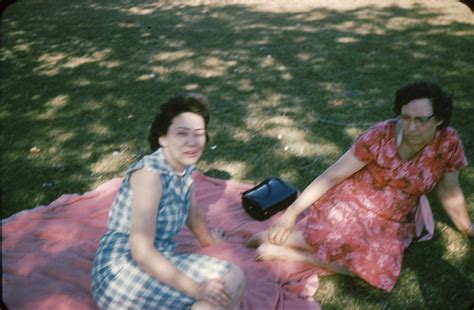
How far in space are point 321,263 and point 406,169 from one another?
0.87 metres

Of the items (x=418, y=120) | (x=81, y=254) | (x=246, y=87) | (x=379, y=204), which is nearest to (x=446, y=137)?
(x=418, y=120)

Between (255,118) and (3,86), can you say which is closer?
(255,118)

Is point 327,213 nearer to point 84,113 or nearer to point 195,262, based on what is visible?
point 195,262

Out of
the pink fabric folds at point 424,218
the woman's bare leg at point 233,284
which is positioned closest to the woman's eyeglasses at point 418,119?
the pink fabric folds at point 424,218

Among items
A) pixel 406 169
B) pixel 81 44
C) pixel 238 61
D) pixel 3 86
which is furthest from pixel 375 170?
pixel 81 44

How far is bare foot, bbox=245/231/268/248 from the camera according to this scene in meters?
3.12

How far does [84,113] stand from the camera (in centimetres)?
540

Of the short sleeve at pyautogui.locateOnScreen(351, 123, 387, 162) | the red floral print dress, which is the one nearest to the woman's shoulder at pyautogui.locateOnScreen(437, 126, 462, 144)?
the red floral print dress

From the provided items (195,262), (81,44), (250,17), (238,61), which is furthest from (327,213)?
(250,17)

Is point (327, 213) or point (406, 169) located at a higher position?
point (406, 169)

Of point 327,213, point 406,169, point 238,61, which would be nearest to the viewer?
point 406,169

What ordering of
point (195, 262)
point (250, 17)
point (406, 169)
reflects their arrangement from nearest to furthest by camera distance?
point (195, 262), point (406, 169), point (250, 17)

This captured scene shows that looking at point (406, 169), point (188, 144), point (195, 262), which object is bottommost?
point (195, 262)

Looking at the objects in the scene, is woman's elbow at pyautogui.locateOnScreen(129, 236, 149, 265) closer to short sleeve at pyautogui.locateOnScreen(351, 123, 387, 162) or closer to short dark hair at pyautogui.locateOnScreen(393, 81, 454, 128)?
short sleeve at pyautogui.locateOnScreen(351, 123, 387, 162)
